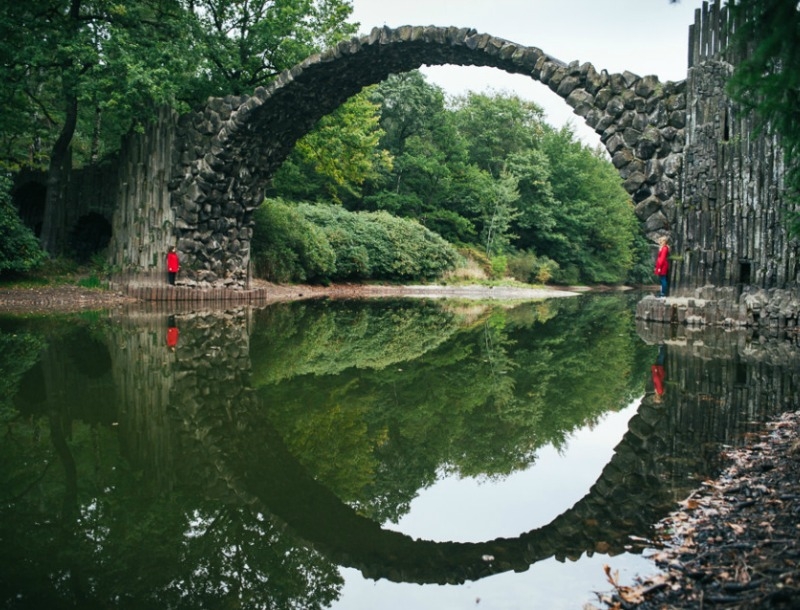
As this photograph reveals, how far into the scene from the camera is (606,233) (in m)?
48.6

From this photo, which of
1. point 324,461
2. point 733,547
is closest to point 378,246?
point 324,461

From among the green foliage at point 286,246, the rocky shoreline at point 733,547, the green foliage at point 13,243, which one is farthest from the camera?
the green foliage at point 286,246

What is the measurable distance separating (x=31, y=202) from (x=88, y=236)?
13.2 feet

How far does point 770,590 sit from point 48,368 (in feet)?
21.9

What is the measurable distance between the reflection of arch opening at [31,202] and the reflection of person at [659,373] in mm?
22490

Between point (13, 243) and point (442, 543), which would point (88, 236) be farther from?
point (442, 543)

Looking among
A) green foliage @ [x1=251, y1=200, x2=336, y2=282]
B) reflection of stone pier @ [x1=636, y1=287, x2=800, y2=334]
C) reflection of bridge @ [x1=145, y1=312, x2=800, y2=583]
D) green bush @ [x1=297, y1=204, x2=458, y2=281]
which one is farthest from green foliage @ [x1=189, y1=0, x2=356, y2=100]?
reflection of bridge @ [x1=145, y1=312, x2=800, y2=583]

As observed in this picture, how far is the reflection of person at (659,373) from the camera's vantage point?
6562mm

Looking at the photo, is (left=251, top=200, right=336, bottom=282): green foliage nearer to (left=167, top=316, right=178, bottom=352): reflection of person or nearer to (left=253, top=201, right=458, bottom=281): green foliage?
(left=253, top=201, right=458, bottom=281): green foliage

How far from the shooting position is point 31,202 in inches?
1011

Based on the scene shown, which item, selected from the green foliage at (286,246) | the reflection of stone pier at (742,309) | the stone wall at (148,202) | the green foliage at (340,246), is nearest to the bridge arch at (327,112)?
the stone wall at (148,202)

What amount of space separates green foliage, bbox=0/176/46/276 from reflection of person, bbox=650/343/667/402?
13.6m

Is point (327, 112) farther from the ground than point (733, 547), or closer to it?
farther from the ground

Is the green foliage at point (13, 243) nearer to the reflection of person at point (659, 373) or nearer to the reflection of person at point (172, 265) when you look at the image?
the reflection of person at point (172, 265)
